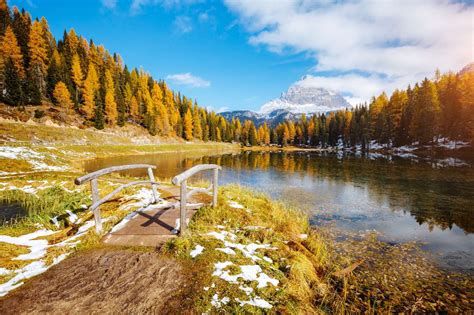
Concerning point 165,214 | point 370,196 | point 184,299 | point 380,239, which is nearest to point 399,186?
point 370,196

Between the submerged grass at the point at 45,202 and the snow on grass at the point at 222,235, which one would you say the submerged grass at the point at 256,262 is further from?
the submerged grass at the point at 45,202

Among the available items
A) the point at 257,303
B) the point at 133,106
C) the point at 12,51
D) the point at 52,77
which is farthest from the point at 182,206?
the point at 133,106

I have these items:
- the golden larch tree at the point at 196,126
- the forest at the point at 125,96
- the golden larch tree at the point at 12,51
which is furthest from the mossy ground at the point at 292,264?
the golden larch tree at the point at 196,126

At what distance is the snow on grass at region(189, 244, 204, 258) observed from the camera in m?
5.85

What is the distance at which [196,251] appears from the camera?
603cm

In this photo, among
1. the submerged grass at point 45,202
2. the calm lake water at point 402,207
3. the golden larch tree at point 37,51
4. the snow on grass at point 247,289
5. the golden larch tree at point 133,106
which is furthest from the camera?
the golden larch tree at point 133,106

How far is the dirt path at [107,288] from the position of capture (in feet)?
13.2

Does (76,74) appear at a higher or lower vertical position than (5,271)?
higher

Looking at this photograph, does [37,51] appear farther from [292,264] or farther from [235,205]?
[292,264]

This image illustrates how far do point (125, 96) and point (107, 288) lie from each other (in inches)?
3828

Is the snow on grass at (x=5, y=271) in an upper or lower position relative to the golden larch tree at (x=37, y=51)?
lower

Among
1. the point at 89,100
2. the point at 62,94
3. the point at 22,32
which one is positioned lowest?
the point at 89,100

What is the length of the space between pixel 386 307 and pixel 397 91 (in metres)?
94.1

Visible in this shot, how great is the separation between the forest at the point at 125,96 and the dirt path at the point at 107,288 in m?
66.2
